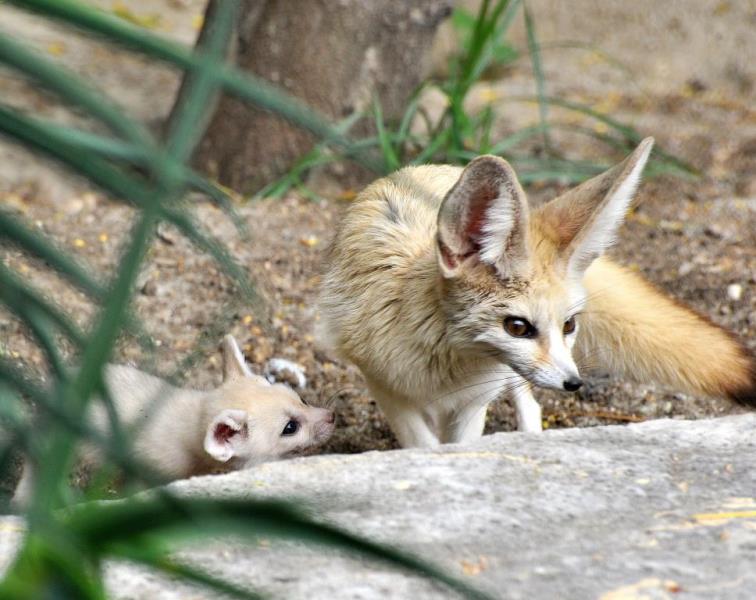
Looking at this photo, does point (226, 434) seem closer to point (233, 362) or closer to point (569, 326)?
point (233, 362)

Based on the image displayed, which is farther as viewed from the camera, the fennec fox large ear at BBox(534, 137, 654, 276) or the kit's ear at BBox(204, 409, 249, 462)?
the kit's ear at BBox(204, 409, 249, 462)

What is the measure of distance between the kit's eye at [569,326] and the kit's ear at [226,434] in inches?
41.1

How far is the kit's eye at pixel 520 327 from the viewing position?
10.3ft

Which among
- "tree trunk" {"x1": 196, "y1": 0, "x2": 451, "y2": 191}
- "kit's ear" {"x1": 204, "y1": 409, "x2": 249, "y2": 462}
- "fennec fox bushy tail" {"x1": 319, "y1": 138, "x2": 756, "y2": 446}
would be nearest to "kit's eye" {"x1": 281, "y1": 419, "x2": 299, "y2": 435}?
"kit's ear" {"x1": 204, "y1": 409, "x2": 249, "y2": 462}

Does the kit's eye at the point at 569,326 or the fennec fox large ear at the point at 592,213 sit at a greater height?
the fennec fox large ear at the point at 592,213

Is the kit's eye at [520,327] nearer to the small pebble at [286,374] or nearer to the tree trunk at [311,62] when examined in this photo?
the small pebble at [286,374]

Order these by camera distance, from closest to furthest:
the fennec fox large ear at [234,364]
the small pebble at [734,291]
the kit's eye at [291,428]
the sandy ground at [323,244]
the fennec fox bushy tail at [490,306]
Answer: the fennec fox bushy tail at [490,306]
the kit's eye at [291,428]
the fennec fox large ear at [234,364]
the sandy ground at [323,244]
the small pebble at [734,291]

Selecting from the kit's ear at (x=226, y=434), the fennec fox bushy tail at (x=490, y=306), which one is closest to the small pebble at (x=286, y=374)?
the fennec fox bushy tail at (x=490, y=306)

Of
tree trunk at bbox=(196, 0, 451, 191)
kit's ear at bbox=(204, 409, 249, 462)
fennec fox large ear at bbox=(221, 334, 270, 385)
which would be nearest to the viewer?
kit's ear at bbox=(204, 409, 249, 462)

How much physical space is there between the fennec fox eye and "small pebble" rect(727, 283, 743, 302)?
64.1 inches

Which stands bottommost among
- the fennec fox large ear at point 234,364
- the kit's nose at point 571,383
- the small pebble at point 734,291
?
the kit's nose at point 571,383

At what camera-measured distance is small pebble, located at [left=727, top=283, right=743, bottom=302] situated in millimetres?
4641

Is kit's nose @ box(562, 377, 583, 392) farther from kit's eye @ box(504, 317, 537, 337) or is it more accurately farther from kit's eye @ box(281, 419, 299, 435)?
kit's eye @ box(281, 419, 299, 435)

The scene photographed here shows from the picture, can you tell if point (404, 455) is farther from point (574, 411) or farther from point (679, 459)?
point (574, 411)
